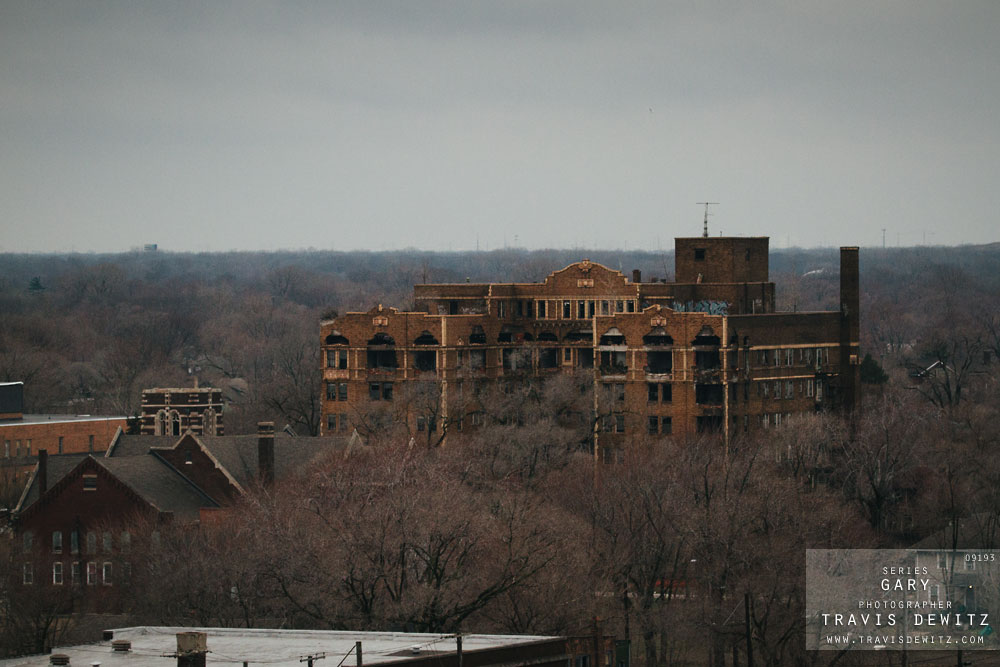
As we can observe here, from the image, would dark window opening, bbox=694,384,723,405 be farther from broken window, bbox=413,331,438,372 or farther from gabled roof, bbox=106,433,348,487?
gabled roof, bbox=106,433,348,487

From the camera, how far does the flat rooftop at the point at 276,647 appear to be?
64.4m

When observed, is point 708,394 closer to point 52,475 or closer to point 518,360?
point 518,360

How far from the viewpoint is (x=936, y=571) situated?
10269cm

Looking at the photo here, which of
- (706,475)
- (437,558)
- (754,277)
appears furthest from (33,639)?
(754,277)

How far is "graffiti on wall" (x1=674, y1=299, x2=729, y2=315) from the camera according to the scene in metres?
144

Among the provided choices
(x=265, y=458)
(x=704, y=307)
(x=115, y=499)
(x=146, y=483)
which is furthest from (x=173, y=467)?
(x=704, y=307)

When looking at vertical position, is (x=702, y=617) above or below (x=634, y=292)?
below

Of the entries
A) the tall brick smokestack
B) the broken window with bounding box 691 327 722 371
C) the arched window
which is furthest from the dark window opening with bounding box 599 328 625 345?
the arched window

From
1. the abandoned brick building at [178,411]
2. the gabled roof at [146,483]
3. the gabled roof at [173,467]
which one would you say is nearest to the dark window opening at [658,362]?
the gabled roof at [173,467]

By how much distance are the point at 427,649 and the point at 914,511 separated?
2249 inches

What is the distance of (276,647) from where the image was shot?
67.6 metres

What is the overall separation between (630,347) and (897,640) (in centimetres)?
5184

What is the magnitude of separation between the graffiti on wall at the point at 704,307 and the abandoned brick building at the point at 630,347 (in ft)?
0.21

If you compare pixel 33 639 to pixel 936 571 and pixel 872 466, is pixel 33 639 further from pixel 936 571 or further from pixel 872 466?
pixel 872 466
